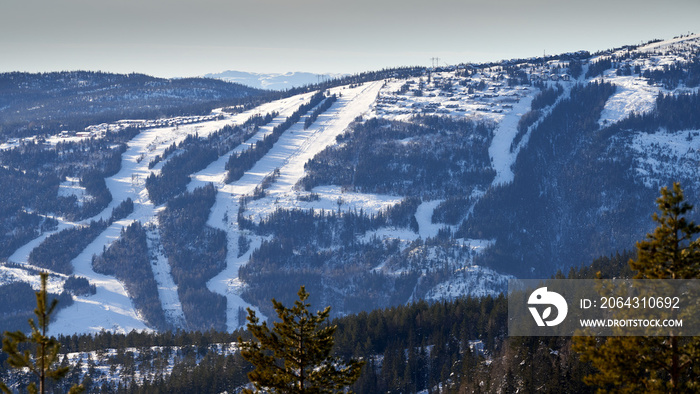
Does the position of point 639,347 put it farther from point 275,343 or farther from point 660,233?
point 275,343

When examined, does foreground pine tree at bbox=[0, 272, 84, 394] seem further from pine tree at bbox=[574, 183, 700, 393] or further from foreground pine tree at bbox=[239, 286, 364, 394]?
pine tree at bbox=[574, 183, 700, 393]

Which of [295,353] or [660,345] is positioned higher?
[660,345]

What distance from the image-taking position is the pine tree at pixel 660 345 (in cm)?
3566

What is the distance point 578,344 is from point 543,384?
10802cm

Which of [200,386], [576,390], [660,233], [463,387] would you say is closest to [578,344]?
[660,233]

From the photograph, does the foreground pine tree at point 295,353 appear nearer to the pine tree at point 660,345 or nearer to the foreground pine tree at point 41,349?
the foreground pine tree at point 41,349

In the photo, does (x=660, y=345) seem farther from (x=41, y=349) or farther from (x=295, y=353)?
(x=41, y=349)

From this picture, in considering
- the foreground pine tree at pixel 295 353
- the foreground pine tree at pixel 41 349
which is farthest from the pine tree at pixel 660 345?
the foreground pine tree at pixel 41 349

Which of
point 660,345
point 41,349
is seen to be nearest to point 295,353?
point 41,349

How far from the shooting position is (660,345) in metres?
36.1

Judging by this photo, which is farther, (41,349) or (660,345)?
(660,345)

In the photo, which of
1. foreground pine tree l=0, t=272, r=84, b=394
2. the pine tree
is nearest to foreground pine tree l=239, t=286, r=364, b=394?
foreground pine tree l=0, t=272, r=84, b=394

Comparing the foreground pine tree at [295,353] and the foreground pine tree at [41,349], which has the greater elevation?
the foreground pine tree at [41,349]

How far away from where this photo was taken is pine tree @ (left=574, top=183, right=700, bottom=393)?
35.7 metres
